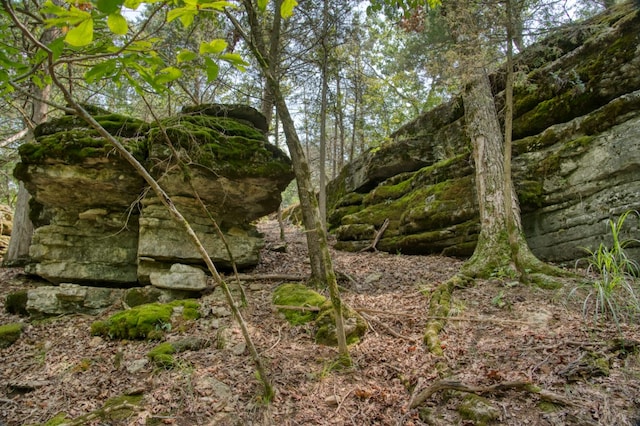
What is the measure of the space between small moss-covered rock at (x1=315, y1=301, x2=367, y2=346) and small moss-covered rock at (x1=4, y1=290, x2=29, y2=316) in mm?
5091

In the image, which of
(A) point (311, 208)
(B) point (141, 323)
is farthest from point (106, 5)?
(B) point (141, 323)

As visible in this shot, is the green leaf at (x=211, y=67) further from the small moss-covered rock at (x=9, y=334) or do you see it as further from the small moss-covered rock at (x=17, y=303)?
the small moss-covered rock at (x=17, y=303)

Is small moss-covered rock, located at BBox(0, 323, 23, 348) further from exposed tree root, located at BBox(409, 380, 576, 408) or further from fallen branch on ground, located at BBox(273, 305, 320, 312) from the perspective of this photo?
exposed tree root, located at BBox(409, 380, 576, 408)

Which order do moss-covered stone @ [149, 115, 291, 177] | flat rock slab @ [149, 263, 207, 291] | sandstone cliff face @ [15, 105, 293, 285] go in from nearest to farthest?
1. flat rock slab @ [149, 263, 207, 291]
2. sandstone cliff face @ [15, 105, 293, 285]
3. moss-covered stone @ [149, 115, 291, 177]

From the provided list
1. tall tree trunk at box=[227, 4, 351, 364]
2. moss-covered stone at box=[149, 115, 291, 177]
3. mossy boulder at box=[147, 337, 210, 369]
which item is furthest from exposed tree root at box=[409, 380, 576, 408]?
moss-covered stone at box=[149, 115, 291, 177]

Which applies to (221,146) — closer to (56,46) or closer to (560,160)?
(56,46)

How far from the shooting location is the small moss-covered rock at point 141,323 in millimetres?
4758

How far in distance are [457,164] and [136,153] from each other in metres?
7.76

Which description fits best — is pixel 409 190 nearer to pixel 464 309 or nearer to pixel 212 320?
pixel 464 309

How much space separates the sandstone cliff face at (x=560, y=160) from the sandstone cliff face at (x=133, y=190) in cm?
406

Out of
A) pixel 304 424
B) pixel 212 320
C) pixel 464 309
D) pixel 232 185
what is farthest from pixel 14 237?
pixel 464 309

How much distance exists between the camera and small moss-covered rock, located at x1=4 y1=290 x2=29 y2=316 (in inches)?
225

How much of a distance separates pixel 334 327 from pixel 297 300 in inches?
45.2

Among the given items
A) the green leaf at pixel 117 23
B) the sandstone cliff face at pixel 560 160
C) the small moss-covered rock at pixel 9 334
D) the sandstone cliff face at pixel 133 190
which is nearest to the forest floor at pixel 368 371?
the small moss-covered rock at pixel 9 334
